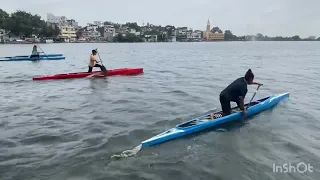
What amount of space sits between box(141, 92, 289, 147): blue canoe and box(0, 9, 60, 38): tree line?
13174cm

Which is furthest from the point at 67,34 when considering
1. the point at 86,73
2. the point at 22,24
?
the point at 86,73

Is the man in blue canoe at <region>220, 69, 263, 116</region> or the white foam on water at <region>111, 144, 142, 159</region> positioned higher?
the man in blue canoe at <region>220, 69, 263, 116</region>

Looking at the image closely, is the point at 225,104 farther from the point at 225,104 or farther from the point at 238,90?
the point at 238,90

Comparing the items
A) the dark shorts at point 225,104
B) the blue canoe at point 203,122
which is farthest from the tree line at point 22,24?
the dark shorts at point 225,104

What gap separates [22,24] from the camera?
127 metres

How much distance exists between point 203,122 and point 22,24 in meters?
133

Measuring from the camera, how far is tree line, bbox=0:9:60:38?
127 m

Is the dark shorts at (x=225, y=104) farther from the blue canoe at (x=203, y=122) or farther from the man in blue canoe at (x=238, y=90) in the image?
the blue canoe at (x=203, y=122)

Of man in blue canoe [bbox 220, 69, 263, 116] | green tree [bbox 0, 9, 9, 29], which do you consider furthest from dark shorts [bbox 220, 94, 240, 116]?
green tree [bbox 0, 9, 9, 29]

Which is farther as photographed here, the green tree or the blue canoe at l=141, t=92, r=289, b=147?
the green tree

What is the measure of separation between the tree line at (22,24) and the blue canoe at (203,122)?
432 ft

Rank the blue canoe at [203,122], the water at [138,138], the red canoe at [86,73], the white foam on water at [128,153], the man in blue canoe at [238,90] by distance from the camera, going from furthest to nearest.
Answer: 1. the red canoe at [86,73]
2. the man in blue canoe at [238,90]
3. the blue canoe at [203,122]
4. the white foam on water at [128,153]
5. the water at [138,138]

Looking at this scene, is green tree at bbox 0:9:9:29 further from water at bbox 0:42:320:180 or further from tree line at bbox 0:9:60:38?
water at bbox 0:42:320:180

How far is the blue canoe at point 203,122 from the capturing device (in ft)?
31.2
